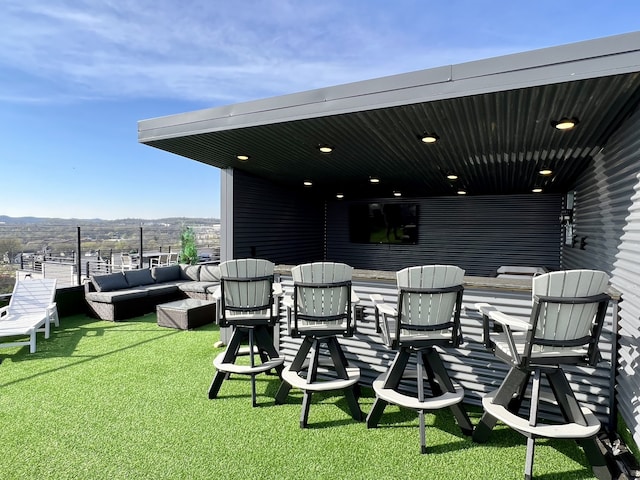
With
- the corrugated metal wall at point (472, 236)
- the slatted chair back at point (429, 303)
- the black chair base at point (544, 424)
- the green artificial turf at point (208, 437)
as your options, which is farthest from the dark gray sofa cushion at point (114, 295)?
the black chair base at point (544, 424)

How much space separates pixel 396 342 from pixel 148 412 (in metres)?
2.05

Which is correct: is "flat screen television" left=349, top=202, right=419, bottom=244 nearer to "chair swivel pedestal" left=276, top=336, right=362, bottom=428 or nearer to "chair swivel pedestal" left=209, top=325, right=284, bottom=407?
"chair swivel pedestal" left=209, top=325, right=284, bottom=407

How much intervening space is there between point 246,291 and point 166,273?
5.39 meters

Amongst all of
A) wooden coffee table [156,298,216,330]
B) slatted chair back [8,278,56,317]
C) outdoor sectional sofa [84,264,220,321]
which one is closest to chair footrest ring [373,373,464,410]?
wooden coffee table [156,298,216,330]

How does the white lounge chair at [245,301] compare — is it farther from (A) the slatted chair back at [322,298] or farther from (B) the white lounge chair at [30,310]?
(B) the white lounge chair at [30,310]

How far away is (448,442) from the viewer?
252cm

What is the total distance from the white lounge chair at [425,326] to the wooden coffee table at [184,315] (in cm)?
365

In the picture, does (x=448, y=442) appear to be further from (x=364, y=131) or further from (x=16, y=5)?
(x=16, y=5)

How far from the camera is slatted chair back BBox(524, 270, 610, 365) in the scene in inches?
82.1

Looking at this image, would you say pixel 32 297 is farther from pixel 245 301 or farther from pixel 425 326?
pixel 425 326

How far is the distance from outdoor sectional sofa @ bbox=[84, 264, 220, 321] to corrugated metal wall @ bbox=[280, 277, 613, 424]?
143 inches

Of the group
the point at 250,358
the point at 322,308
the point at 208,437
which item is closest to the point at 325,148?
the point at 322,308

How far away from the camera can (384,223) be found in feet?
29.5

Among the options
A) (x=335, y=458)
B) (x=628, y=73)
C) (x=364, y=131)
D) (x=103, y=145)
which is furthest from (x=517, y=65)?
(x=103, y=145)
